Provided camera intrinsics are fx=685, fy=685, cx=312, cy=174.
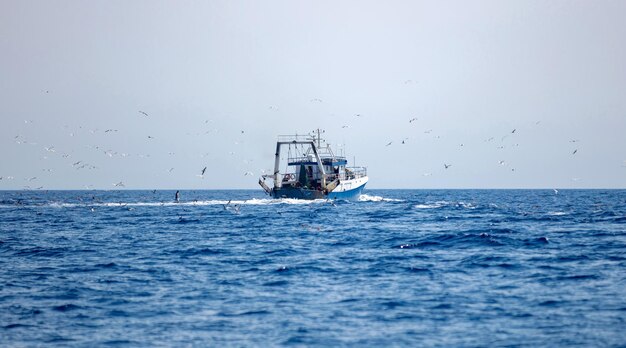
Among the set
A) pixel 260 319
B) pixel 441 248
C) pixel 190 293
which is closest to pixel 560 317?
pixel 260 319

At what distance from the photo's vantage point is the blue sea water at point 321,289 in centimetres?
1766

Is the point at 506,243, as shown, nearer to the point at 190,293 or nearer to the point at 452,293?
the point at 452,293

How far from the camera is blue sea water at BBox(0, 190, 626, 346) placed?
57.9 feet

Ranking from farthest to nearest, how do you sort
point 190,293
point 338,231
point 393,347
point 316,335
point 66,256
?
1. point 338,231
2. point 66,256
3. point 190,293
4. point 316,335
5. point 393,347

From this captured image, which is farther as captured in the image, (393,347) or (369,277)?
(369,277)

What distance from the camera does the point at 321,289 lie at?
23328 mm

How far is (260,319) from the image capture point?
757 inches

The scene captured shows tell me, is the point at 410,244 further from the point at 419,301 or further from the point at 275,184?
the point at 275,184

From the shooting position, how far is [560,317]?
18953 millimetres

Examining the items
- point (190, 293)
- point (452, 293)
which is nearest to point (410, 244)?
point (452, 293)

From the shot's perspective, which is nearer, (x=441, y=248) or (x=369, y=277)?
(x=369, y=277)

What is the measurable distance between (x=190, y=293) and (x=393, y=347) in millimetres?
8931

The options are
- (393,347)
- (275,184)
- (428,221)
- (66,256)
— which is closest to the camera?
(393,347)

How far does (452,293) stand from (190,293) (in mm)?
8657
